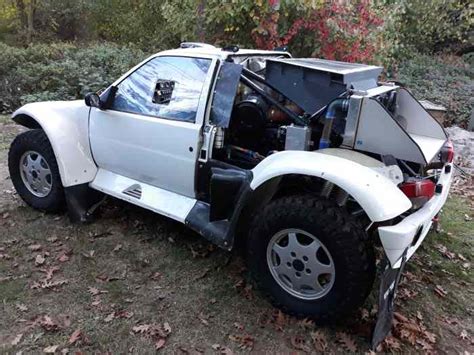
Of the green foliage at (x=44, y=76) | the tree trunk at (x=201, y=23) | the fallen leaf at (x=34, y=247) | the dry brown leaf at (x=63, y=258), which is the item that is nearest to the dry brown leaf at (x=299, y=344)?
the dry brown leaf at (x=63, y=258)

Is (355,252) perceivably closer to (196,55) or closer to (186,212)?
(186,212)

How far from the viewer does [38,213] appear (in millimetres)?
4625

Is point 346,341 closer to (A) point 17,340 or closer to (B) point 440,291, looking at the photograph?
(B) point 440,291

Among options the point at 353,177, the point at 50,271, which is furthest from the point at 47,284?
the point at 353,177

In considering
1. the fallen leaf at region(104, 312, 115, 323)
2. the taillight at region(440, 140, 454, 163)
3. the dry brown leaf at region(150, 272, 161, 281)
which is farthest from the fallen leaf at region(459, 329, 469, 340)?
the fallen leaf at region(104, 312, 115, 323)

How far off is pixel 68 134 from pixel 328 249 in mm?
2737

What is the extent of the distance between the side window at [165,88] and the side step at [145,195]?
67cm

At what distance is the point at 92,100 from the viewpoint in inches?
160

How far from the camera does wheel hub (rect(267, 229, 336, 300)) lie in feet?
9.78

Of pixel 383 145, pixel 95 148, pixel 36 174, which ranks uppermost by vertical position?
pixel 383 145

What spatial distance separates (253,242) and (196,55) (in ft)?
5.41

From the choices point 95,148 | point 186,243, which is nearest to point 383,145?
point 186,243

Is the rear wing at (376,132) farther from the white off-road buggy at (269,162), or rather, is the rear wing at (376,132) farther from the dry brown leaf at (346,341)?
the dry brown leaf at (346,341)

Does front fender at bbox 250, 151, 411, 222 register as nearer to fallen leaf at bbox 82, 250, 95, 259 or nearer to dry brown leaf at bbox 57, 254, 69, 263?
fallen leaf at bbox 82, 250, 95, 259
